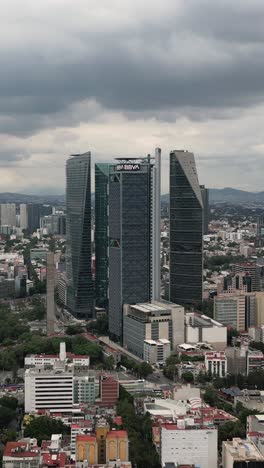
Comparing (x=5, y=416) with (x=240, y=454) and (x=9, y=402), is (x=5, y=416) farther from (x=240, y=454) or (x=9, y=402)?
(x=240, y=454)

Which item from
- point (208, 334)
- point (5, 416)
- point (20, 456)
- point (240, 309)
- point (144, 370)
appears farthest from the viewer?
point (240, 309)

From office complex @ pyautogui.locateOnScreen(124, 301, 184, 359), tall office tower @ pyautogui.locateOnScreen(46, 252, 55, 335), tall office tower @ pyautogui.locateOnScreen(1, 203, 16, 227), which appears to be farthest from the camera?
tall office tower @ pyautogui.locateOnScreen(1, 203, 16, 227)

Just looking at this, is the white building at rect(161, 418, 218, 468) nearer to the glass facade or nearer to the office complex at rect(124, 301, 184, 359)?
the office complex at rect(124, 301, 184, 359)

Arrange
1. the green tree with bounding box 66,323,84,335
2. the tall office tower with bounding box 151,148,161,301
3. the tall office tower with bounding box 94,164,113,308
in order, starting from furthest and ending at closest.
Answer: the tall office tower with bounding box 94,164,113,308 → the green tree with bounding box 66,323,84,335 → the tall office tower with bounding box 151,148,161,301

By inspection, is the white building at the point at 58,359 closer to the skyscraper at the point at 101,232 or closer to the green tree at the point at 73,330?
the green tree at the point at 73,330

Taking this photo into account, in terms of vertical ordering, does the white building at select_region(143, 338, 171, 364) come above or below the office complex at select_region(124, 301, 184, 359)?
below

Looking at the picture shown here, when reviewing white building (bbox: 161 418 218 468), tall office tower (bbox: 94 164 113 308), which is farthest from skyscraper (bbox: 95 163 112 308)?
white building (bbox: 161 418 218 468)

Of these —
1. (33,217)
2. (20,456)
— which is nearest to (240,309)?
(20,456)

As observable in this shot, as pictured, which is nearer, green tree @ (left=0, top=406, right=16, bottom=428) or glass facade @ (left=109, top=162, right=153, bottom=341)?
green tree @ (left=0, top=406, right=16, bottom=428)
